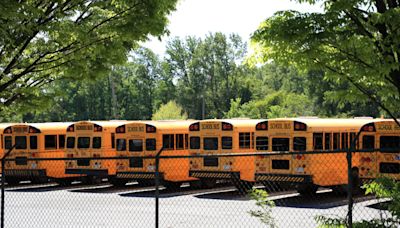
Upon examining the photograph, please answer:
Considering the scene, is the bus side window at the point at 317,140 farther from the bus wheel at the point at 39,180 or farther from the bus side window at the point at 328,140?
the bus wheel at the point at 39,180

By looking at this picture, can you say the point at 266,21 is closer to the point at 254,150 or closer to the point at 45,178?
the point at 254,150

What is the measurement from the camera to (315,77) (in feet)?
204

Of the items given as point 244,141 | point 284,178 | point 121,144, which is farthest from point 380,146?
point 121,144

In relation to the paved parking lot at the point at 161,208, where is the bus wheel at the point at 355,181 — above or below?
above

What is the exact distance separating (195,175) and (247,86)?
70.6 metres

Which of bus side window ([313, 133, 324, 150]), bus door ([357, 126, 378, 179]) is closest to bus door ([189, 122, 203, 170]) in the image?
bus side window ([313, 133, 324, 150])

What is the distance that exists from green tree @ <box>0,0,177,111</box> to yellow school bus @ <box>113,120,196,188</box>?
10115 millimetres

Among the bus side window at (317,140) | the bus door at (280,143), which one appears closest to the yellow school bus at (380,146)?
the bus side window at (317,140)

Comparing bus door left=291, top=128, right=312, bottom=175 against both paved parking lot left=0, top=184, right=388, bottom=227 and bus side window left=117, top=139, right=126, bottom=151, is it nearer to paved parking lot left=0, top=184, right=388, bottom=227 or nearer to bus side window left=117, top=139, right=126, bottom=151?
paved parking lot left=0, top=184, right=388, bottom=227

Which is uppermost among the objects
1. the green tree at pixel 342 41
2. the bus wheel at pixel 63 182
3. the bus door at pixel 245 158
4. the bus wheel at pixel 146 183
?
the green tree at pixel 342 41

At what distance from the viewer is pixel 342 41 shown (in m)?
9.22

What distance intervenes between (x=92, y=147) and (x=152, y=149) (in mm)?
2872

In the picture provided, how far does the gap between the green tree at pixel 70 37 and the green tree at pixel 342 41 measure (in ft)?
7.54

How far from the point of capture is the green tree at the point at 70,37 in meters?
10.6
